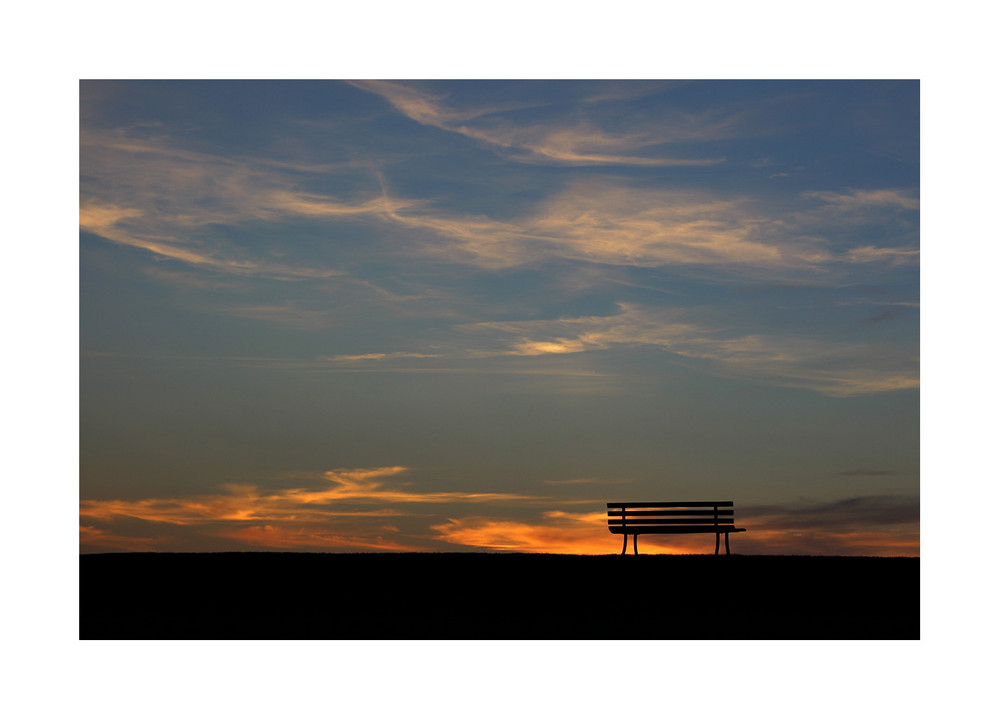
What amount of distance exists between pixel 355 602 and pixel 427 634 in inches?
61.4

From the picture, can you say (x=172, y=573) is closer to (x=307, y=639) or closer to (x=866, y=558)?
(x=307, y=639)

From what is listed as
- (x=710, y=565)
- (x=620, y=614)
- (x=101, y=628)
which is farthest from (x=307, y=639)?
(x=710, y=565)

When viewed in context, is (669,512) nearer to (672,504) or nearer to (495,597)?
(672,504)

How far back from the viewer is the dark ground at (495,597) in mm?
10469

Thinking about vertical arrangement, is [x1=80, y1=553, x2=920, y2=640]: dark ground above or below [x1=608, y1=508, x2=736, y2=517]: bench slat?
below

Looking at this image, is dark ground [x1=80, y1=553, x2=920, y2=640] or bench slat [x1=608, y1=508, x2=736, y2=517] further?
bench slat [x1=608, y1=508, x2=736, y2=517]

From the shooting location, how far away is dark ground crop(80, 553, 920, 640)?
10.5 m

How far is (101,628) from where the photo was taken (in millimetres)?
10570

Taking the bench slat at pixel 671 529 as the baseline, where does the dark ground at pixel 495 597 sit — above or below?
below

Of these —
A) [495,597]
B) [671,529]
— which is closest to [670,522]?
[671,529]

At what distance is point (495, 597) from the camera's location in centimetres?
1195

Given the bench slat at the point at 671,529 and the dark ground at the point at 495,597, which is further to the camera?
the bench slat at the point at 671,529

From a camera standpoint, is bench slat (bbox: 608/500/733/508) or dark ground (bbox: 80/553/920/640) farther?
bench slat (bbox: 608/500/733/508)

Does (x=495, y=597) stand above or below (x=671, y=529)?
below
